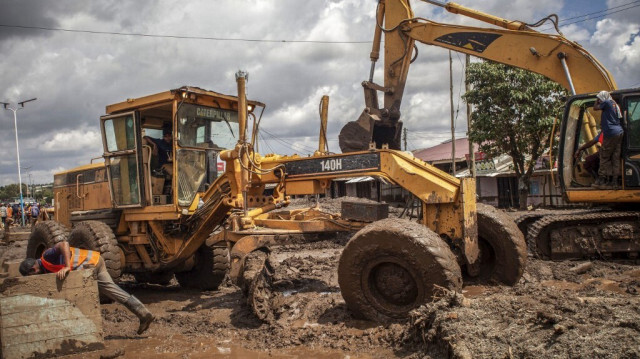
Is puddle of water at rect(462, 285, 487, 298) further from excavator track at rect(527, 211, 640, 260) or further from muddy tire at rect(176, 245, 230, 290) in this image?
muddy tire at rect(176, 245, 230, 290)

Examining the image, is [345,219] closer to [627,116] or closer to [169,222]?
[169,222]

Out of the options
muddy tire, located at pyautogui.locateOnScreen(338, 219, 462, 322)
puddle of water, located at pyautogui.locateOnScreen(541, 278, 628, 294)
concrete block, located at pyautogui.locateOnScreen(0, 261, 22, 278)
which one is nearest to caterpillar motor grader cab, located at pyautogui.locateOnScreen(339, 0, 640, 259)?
puddle of water, located at pyautogui.locateOnScreen(541, 278, 628, 294)

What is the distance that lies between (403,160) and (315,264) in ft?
13.3

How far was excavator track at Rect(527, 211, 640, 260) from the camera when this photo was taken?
884 cm

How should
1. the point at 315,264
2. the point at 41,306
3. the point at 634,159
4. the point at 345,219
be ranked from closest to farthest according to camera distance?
1. the point at 41,306
2. the point at 345,219
3. the point at 634,159
4. the point at 315,264

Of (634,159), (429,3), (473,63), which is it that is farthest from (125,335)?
(473,63)

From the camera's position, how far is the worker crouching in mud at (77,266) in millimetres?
5938

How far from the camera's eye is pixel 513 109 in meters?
18.4

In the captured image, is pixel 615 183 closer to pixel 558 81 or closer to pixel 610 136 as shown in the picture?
pixel 610 136

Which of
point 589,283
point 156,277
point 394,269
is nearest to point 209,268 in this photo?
point 156,277

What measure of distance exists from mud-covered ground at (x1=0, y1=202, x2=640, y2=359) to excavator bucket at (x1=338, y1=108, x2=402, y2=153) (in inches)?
80.6

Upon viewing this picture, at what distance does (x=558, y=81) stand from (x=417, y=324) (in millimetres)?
6200

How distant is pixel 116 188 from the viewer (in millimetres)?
8938

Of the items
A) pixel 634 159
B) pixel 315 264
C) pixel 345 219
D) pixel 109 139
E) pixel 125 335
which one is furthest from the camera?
pixel 315 264
